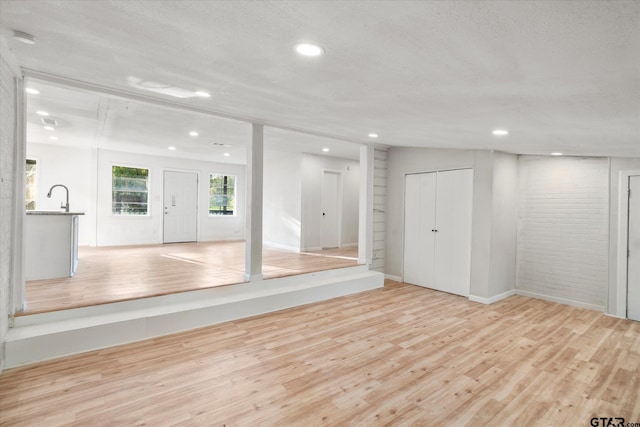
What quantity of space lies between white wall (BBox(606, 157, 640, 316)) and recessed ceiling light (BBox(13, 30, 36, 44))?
6.60 m

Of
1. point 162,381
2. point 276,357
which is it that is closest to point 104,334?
point 162,381

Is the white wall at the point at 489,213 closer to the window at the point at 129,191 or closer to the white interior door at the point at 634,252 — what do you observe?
the white interior door at the point at 634,252

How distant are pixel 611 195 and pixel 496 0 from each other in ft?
15.7

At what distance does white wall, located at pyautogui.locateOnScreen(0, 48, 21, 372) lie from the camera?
2.63 meters

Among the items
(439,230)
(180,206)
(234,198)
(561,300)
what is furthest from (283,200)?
(561,300)

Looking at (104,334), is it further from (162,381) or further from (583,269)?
(583,269)

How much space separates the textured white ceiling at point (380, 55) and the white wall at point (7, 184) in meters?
0.27

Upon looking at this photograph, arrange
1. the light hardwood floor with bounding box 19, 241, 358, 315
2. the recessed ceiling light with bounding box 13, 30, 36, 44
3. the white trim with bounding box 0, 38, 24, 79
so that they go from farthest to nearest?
1. the light hardwood floor with bounding box 19, 241, 358, 315
2. the white trim with bounding box 0, 38, 24, 79
3. the recessed ceiling light with bounding box 13, 30, 36, 44

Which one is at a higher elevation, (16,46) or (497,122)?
(16,46)

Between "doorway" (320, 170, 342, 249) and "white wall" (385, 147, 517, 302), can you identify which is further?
"doorway" (320, 170, 342, 249)

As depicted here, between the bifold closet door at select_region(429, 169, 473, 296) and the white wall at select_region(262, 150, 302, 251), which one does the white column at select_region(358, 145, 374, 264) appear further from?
the white wall at select_region(262, 150, 302, 251)

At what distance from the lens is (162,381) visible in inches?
103

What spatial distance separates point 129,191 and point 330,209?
16.9 ft

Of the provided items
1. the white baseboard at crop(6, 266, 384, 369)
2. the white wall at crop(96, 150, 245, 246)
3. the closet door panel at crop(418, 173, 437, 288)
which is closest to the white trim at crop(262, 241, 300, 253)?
the white wall at crop(96, 150, 245, 246)
